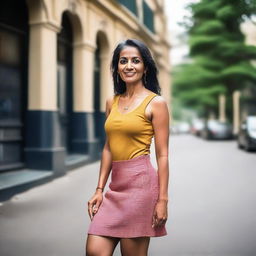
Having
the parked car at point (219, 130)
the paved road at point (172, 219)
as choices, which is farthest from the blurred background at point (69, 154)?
the parked car at point (219, 130)

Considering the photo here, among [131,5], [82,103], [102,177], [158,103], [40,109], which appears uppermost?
[131,5]

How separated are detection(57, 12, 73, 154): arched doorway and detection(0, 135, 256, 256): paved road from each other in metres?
2.62

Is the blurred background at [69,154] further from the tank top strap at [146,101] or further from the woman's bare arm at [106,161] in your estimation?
the tank top strap at [146,101]

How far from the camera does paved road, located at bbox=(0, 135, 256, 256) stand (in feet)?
14.5

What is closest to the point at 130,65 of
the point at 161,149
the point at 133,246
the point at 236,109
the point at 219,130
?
the point at 161,149

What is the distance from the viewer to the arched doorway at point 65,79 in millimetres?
11812

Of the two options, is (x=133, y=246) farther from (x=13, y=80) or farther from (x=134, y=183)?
(x=13, y=80)

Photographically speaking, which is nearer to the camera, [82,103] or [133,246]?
[133,246]

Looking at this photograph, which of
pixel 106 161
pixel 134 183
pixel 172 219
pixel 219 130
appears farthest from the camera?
pixel 219 130

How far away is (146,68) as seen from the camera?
271cm

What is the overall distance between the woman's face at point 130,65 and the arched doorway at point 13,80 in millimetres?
6649

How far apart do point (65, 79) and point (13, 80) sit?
3034 mm

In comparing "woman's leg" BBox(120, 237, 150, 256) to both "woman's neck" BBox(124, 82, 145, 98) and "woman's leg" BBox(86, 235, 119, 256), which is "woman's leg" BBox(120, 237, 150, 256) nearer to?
"woman's leg" BBox(86, 235, 119, 256)

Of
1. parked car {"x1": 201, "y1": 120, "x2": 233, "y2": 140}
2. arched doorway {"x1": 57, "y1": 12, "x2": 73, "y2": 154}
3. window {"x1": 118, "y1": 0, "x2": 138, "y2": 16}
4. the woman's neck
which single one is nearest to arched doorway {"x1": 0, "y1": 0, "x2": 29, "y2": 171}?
arched doorway {"x1": 57, "y1": 12, "x2": 73, "y2": 154}
